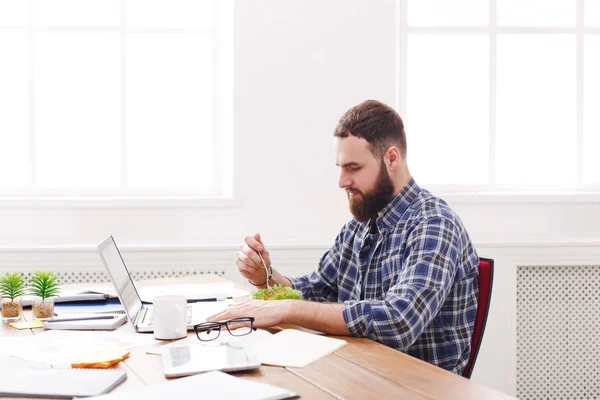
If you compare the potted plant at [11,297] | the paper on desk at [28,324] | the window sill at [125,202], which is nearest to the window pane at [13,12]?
the window sill at [125,202]

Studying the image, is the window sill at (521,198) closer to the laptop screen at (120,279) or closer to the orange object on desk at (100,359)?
the laptop screen at (120,279)

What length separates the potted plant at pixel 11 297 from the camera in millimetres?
2041

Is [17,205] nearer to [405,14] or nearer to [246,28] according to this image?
[246,28]

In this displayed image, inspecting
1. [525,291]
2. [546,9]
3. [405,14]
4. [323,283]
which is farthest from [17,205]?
[546,9]

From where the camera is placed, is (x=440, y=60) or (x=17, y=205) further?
(x=440, y=60)

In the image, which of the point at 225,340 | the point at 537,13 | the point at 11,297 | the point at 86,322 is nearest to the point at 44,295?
the point at 11,297

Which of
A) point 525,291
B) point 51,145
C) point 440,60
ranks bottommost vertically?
point 525,291

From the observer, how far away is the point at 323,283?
7.86 ft

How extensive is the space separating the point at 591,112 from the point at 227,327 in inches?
112

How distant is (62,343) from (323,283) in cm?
92

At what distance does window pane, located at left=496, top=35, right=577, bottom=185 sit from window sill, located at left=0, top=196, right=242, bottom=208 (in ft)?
4.75

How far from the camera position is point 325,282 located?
7.85ft

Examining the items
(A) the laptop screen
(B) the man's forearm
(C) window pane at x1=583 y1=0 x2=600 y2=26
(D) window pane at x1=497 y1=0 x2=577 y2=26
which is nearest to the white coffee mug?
(A) the laptop screen

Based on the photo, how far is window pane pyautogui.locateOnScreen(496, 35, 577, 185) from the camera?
388 centimetres
